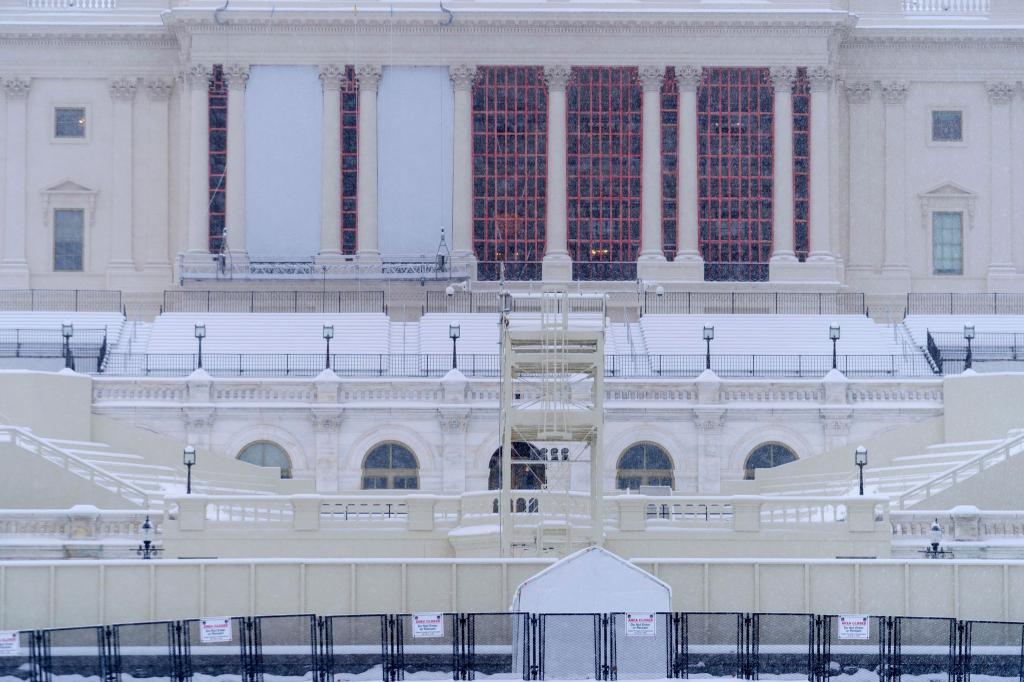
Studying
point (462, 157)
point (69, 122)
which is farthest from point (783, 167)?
point (69, 122)

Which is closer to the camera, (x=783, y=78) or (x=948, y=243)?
(x=783, y=78)

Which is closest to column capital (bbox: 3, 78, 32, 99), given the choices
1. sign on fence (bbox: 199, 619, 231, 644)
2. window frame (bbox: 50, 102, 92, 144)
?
Result: window frame (bbox: 50, 102, 92, 144)

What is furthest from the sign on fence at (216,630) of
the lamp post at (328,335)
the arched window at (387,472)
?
the lamp post at (328,335)

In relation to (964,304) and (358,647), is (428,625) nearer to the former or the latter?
(358,647)

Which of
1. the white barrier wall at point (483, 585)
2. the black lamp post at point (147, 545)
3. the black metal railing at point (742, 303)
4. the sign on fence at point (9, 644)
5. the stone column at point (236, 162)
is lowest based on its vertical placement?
the sign on fence at point (9, 644)

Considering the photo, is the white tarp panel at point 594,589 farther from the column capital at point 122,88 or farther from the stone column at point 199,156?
the column capital at point 122,88

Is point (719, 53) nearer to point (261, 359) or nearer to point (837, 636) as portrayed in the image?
point (261, 359)

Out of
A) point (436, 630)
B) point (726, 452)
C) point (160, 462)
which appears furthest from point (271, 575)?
point (726, 452)

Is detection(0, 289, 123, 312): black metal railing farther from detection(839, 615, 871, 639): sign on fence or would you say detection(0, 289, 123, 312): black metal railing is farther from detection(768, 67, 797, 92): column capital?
detection(839, 615, 871, 639): sign on fence

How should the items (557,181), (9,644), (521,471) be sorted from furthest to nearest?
(557,181), (521,471), (9,644)
